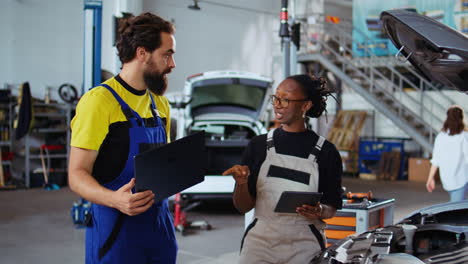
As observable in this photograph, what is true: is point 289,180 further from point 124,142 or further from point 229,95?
point 229,95

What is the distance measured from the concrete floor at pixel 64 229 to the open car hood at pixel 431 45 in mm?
3561

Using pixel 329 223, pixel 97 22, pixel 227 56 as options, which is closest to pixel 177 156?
pixel 329 223

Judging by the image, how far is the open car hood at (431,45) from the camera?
236 cm

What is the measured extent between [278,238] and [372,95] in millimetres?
11412

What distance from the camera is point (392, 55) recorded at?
556 inches

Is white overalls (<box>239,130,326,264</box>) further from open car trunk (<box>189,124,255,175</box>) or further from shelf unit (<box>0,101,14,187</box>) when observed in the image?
shelf unit (<box>0,101,14,187</box>)

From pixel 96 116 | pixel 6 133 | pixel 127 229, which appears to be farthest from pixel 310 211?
pixel 6 133

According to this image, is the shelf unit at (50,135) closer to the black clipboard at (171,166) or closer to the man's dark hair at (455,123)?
the man's dark hair at (455,123)

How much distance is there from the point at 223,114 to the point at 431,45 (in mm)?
6155

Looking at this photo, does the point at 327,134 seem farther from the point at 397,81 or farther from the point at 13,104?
the point at 13,104

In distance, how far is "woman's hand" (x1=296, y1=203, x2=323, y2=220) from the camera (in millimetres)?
2432

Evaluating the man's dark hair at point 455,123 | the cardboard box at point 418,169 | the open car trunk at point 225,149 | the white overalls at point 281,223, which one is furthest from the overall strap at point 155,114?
the cardboard box at point 418,169

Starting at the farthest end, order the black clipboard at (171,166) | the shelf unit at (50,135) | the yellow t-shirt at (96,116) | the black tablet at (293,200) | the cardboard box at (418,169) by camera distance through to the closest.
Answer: the cardboard box at (418,169), the shelf unit at (50,135), the black tablet at (293,200), the yellow t-shirt at (96,116), the black clipboard at (171,166)

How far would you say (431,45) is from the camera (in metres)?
2.46
